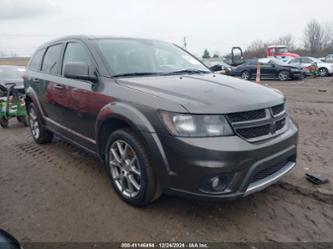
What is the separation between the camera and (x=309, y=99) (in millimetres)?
10773

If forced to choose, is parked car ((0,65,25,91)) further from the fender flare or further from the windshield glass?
the windshield glass

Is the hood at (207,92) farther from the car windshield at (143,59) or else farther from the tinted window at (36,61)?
the tinted window at (36,61)

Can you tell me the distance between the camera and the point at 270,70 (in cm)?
2016

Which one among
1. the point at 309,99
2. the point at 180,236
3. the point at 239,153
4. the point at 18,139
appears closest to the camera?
the point at 239,153

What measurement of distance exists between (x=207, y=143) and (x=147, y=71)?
1.48 metres

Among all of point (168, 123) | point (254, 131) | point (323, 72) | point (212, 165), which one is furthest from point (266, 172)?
point (323, 72)

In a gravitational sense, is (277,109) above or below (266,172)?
above

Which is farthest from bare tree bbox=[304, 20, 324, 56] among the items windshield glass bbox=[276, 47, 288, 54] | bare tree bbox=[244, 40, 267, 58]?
windshield glass bbox=[276, 47, 288, 54]

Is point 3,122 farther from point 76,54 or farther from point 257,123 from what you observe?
point 257,123

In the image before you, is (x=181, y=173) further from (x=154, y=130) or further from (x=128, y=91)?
(x=128, y=91)

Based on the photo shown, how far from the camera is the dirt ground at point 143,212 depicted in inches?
114

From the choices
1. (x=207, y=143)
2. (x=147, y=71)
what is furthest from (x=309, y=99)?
(x=207, y=143)

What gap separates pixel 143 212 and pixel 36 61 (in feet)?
12.2

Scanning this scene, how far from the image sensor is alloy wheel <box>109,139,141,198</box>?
10.6 ft
